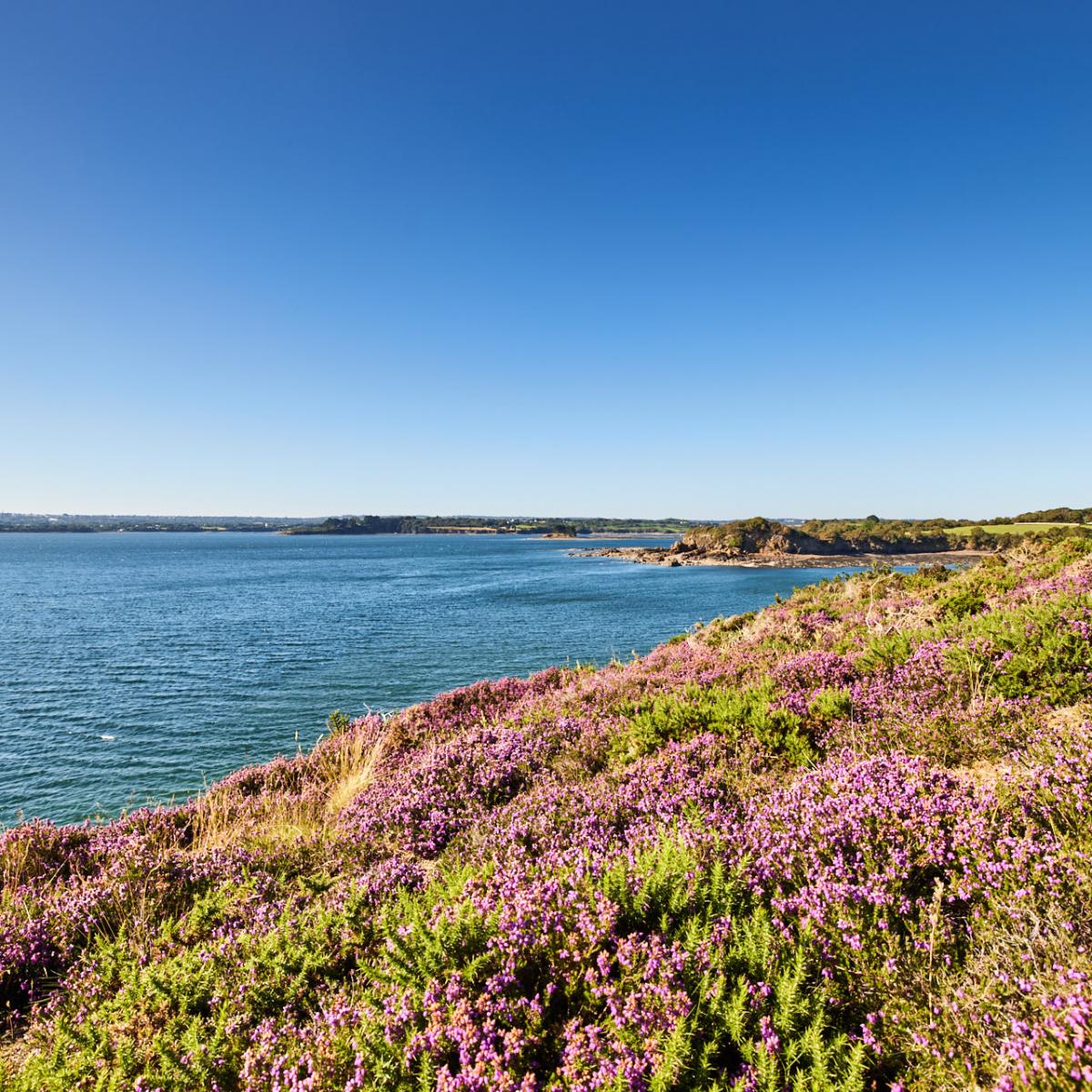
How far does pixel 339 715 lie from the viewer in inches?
572

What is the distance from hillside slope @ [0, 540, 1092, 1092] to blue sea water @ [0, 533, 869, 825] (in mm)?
10480

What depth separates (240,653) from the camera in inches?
1232

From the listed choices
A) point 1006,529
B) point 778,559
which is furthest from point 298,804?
point 1006,529

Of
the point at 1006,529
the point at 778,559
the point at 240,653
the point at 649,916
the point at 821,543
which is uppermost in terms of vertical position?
the point at 1006,529

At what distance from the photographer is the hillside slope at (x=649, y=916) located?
8.26 ft

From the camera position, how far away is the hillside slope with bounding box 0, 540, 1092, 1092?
2.52 meters

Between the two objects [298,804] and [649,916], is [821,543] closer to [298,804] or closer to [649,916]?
Answer: [298,804]

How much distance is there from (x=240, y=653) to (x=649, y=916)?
1316 inches

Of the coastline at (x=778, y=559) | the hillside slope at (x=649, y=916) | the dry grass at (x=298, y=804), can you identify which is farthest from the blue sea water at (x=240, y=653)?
the coastline at (x=778, y=559)

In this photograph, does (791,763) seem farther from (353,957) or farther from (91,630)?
(91,630)

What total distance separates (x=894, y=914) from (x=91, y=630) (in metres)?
49.1

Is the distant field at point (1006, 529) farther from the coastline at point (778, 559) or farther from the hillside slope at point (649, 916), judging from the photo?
the hillside slope at point (649, 916)

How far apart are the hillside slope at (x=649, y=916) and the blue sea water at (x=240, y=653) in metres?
10.5

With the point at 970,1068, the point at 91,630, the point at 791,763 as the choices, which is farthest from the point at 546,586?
the point at 970,1068
